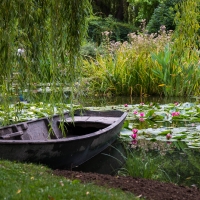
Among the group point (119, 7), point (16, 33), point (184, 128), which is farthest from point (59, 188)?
point (119, 7)

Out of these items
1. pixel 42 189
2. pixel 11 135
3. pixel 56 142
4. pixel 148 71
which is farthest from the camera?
pixel 148 71

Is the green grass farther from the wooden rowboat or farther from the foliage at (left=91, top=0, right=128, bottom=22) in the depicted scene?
the foliage at (left=91, top=0, right=128, bottom=22)

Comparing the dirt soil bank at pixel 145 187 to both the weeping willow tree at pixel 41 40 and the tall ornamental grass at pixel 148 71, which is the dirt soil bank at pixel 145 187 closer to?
the weeping willow tree at pixel 41 40

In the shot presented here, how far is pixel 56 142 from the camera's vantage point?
A: 5484 mm

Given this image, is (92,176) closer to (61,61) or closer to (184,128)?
(61,61)

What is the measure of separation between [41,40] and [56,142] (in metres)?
1.55

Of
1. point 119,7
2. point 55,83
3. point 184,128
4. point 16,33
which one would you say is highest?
point 119,7

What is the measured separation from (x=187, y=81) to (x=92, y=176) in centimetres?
894

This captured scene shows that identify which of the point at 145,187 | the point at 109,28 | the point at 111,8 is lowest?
the point at 145,187

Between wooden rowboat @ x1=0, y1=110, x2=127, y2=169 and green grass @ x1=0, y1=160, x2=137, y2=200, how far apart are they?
0.59 m

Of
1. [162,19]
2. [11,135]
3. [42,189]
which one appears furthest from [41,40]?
[162,19]

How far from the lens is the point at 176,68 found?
13.1 metres

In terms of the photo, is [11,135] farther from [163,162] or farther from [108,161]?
[163,162]

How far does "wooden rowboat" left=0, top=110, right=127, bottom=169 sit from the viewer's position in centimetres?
531
